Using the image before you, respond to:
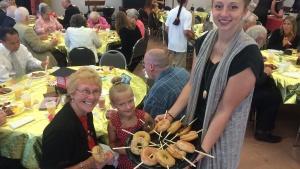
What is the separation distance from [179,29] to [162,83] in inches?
128

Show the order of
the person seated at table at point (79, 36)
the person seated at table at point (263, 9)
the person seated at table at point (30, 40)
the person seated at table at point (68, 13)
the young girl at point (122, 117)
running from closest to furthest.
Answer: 1. the young girl at point (122, 117)
2. the person seated at table at point (30, 40)
3. the person seated at table at point (79, 36)
4. the person seated at table at point (68, 13)
5. the person seated at table at point (263, 9)

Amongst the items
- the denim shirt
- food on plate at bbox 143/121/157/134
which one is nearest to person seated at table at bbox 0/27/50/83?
the denim shirt

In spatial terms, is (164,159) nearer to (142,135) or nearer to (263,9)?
(142,135)

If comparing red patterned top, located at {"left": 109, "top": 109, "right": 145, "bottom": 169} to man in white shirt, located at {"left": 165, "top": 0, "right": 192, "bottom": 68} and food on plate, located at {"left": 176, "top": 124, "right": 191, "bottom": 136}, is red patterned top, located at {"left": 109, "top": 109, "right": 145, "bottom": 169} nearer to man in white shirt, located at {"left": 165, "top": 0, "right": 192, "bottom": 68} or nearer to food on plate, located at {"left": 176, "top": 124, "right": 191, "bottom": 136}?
food on plate, located at {"left": 176, "top": 124, "right": 191, "bottom": 136}

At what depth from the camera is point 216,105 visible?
1500 mm

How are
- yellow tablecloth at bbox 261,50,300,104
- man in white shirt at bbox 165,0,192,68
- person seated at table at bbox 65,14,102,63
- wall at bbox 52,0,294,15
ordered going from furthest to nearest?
wall at bbox 52,0,294,15, man in white shirt at bbox 165,0,192,68, person seated at table at bbox 65,14,102,63, yellow tablecloth at bbox 261,50,300,104

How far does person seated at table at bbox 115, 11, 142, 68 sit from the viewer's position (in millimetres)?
5133

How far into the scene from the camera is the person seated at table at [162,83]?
2.22 m

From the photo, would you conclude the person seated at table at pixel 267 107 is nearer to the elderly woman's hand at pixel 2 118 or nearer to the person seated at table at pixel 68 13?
the elderly woman's hand at pixel 2 118

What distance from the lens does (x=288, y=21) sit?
476cm

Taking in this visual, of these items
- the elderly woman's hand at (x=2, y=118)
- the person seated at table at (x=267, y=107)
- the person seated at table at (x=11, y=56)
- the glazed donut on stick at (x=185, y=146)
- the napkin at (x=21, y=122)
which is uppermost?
the person seated at table at (x=11, y=56)

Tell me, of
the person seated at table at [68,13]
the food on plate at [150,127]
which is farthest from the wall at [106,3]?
the food on plate at [150,127]

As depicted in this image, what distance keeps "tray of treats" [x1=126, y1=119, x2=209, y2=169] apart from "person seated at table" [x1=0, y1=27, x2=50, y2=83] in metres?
2.49

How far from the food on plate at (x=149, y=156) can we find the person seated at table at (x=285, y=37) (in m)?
4.33
